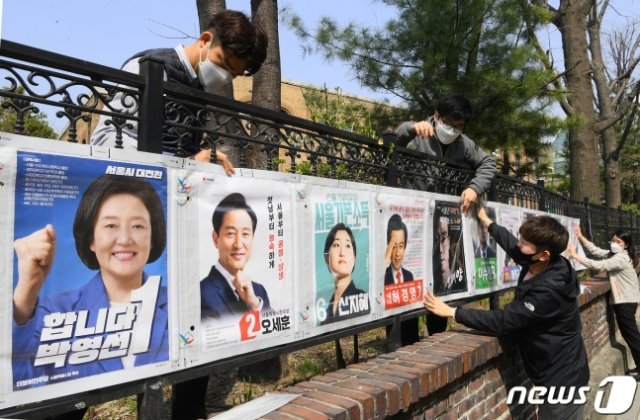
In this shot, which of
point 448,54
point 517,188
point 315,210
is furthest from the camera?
point 448,54

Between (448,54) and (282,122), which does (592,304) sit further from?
(282,122)

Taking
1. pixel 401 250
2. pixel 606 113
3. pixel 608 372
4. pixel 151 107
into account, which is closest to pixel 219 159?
pixel 151 107

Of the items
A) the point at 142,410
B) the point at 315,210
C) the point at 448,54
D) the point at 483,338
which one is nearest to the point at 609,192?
the point at 448,54

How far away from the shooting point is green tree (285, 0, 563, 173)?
732 centimetres

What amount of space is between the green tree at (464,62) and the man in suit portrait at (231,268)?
18.7 feet

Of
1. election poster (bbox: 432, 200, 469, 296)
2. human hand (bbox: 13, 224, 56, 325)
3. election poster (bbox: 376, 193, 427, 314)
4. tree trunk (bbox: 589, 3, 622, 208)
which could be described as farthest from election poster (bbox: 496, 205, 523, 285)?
tree trunk (bbox: 589, 3, 622, 208)

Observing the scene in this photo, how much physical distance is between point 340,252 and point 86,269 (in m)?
1.49

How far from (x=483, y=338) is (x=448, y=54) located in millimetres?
5285

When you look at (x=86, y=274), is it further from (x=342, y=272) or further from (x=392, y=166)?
(x=392, y=166)

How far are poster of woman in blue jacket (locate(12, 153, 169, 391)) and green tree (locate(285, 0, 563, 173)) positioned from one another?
6.17 meters

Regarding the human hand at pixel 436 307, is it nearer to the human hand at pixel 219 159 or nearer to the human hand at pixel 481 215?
the human hand at pixel 481 215

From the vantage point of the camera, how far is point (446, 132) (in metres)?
4.04

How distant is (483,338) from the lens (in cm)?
332

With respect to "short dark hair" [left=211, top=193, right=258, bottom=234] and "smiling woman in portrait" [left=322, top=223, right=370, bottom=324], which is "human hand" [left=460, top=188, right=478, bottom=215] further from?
"short dark hair" [left=211, top=193, right=258, bottom=234]
